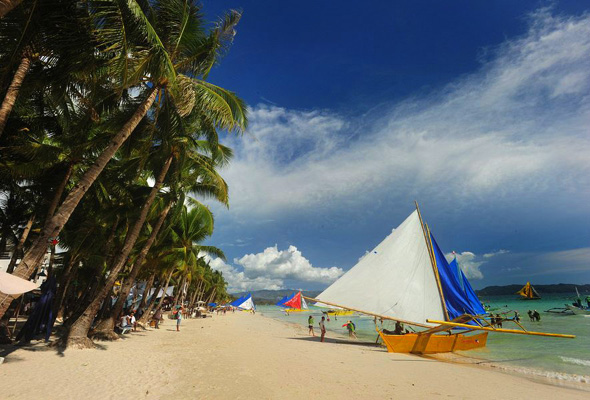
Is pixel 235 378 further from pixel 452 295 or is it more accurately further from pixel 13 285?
pixel 452 295

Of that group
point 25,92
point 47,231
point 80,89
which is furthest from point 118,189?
point 47,231

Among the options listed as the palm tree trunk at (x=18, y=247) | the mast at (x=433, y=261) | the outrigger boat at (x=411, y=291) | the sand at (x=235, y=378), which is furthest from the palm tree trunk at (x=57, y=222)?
the mast at (x=433, y=261)

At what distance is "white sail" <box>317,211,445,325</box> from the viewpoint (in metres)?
12.8

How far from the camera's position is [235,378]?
27.0 ft

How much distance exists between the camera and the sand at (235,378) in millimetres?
6684

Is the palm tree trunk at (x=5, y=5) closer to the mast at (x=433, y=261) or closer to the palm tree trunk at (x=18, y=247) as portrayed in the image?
the palm tree trunk at (x=18, y=247)

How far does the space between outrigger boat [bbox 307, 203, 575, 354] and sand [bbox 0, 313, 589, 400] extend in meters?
1.76

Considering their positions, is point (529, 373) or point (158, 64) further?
point (529, 373)

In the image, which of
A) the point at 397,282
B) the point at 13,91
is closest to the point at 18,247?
the point at 13,91

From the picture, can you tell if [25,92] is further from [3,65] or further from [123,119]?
[123,119]

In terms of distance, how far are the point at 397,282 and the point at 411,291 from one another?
0.70m

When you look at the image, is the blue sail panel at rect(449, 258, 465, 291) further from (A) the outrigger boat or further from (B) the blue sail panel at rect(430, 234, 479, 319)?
(B) the blue sail panel at rect(430, 234, 479, 319)

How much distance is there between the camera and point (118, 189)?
50.0 feet

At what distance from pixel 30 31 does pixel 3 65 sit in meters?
1.37
